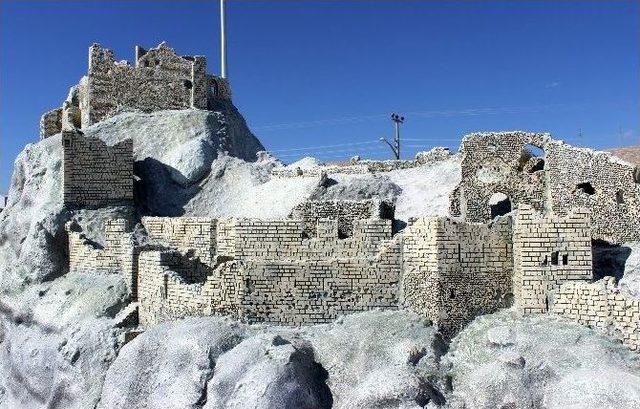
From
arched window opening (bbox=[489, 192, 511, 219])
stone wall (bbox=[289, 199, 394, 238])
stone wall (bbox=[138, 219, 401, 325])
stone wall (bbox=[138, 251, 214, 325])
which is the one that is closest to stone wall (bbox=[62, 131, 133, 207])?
stone wall (bbox=[138, 251, 214, 325])

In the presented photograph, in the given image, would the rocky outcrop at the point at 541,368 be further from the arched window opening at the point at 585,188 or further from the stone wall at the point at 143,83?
the stone wall at the point at 143,83

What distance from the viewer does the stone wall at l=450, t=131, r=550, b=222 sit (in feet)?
73.0

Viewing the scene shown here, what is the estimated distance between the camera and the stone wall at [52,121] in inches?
1262

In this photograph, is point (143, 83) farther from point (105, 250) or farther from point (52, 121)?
point (105, 250)

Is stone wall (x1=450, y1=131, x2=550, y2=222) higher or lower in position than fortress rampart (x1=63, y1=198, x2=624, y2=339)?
higher

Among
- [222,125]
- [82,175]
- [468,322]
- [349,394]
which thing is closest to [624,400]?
[468,322]

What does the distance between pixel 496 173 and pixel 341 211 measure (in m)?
6.21

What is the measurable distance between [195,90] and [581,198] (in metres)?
17.0

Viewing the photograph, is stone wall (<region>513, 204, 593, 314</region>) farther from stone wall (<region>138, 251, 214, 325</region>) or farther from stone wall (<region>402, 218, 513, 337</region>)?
stone wall (<region>138, 251, 214, 325</region>)

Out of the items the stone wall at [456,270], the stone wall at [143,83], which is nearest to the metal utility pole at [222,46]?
the stone wall at [143,83]

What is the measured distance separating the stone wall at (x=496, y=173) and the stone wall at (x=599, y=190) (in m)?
0.83

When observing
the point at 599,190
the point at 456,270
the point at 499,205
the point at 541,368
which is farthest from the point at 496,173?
the point at 541,368

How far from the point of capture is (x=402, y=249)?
16.5 metres

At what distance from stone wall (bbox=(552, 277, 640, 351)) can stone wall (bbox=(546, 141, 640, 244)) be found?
14.5 feet
